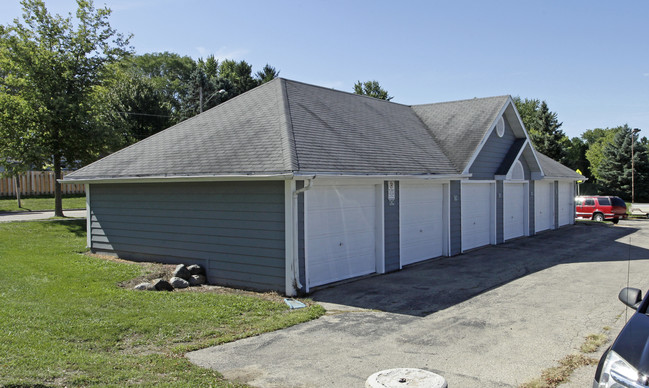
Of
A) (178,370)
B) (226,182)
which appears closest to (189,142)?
(226,182)

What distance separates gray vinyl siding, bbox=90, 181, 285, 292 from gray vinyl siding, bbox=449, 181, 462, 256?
7472 millimetres

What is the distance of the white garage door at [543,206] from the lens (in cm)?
2275

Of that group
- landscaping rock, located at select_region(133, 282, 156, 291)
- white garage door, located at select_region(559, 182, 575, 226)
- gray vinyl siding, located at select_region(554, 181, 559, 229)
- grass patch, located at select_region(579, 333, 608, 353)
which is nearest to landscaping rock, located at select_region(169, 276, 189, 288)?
landscaping rock, located at select_region(133, 282, 156, 291)

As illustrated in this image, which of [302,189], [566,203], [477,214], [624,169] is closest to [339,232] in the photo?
[302,189]

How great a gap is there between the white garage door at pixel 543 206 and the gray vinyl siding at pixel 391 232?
12.1 m

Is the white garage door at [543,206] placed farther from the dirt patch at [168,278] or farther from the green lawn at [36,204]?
the green lawn at [36,204]

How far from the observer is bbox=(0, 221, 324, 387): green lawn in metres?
5.60

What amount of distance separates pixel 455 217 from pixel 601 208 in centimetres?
1855

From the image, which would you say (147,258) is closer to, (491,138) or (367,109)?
(367,109)

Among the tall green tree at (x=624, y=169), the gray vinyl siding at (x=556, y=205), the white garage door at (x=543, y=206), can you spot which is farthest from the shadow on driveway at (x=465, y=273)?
the tall green tree at (x=624, y=169)

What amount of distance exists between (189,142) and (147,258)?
3472mm

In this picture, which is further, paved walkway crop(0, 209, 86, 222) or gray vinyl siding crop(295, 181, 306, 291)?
paved walkway crop(0, 209, 86, 222)

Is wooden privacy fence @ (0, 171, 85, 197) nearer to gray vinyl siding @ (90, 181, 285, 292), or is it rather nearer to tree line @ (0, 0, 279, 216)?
tree line @ (0, 0, 279, 216)

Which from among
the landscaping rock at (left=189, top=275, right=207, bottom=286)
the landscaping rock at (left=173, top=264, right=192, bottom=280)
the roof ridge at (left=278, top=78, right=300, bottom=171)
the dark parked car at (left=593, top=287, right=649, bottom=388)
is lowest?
the landscaping rock at (left=189, top=275, right=207, bottom=286)
